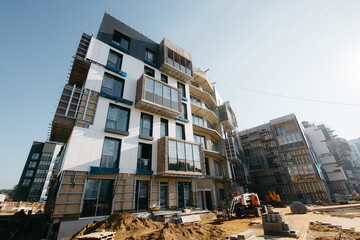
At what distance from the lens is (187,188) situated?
18.6 m

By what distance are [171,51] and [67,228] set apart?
75.9 feet

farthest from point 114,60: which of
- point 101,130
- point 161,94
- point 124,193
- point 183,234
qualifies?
point 183,234

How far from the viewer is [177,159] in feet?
55.4

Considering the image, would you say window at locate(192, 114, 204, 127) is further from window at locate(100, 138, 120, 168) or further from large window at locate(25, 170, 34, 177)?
large window at locate(25, 170, 34, 177)

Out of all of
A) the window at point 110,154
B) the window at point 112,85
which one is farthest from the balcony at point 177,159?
the window at point 112,85

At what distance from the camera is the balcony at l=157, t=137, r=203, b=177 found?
16.0 m

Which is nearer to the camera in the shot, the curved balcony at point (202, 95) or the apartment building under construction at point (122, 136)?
the apartment building under construction at point (122, 136)

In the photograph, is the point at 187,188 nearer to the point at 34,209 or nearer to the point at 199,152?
the point at 199,152

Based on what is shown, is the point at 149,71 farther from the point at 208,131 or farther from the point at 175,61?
the point at 208,131

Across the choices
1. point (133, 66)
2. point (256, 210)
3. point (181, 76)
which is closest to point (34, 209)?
point (133, 66)

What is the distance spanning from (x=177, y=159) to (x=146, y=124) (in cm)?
529

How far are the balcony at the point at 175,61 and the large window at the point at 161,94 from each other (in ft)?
13.0

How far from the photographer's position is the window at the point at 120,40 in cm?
2086

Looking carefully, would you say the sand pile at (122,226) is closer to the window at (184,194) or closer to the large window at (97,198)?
the large window at (97,198)
